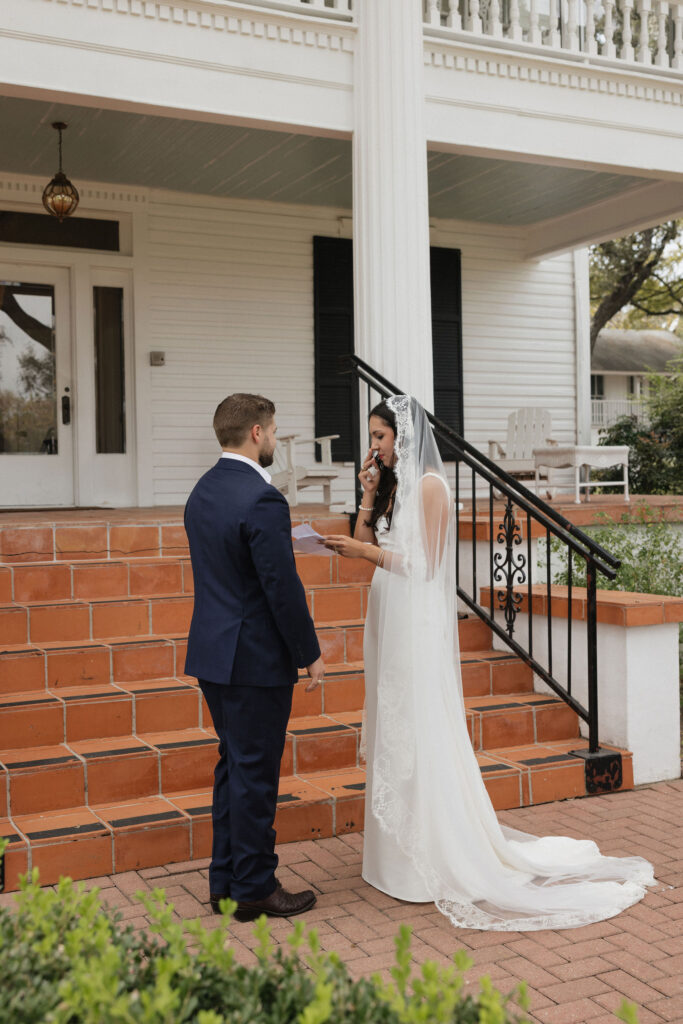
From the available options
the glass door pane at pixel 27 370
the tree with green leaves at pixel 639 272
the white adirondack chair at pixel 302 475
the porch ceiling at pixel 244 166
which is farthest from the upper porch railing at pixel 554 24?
the tree with green leaves at pixel 639 272

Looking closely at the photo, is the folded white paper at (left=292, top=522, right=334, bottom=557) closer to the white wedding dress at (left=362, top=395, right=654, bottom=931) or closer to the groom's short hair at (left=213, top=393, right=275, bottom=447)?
the white wedding dress at (left=362, top=395, right=654, bottom=931)

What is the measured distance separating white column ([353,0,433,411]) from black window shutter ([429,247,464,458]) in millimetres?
3917

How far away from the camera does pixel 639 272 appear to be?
891 inches

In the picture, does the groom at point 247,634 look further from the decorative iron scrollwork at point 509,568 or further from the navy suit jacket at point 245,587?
the decorative iron scrollwork at point 509,568

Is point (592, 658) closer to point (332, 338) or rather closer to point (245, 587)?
point (245, 587)

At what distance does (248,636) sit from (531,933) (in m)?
1.45

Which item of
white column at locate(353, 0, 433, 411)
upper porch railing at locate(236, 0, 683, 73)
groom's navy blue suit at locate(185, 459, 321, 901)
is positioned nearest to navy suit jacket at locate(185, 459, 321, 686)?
groom's navy blue suit at locate(185, 459, 321, 901)

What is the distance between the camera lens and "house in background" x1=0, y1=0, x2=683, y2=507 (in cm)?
675

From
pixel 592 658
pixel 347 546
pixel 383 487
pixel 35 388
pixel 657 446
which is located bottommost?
pixel 592 658

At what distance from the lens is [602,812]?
16.3 feet

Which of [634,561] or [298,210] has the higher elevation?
[298,210]

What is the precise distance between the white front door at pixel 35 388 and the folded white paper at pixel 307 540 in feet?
19.5

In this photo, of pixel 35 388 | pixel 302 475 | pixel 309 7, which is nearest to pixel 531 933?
pixel 302 475

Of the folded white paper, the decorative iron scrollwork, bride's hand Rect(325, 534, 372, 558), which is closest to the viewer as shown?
the folded white paper
